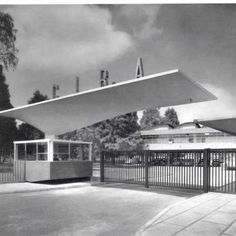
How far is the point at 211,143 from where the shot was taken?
46562mm

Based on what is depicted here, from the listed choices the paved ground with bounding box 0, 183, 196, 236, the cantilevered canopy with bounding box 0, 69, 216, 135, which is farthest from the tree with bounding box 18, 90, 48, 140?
the paved ground with bounding box 0, 183, 196, 236

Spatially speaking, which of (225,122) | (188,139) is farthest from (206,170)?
(188,139)

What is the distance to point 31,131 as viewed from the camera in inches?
1781

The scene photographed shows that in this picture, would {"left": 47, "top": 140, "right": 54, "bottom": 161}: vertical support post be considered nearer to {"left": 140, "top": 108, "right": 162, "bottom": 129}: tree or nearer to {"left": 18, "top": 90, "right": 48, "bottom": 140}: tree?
{"left": 18, "top": 90, "right": 48, "bottom": 140}: tree

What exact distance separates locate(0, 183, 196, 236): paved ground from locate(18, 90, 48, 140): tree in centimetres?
2968

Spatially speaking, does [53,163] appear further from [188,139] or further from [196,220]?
[188,139]

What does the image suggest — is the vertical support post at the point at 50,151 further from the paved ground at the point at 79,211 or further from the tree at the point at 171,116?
the tree at the point at 171,116

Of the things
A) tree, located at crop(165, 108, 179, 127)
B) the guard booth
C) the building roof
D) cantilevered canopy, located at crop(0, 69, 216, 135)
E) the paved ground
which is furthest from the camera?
tree, located at crop(165, 108, 179, 127)

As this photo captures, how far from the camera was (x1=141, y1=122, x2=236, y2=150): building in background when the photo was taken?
155ft

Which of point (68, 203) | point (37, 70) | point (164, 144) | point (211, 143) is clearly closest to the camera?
point (68, 203)

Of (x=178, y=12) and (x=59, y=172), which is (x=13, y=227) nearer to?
(x=178, y=12)

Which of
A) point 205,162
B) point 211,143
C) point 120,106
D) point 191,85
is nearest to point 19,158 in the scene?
point 120,106

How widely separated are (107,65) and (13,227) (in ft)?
22.8

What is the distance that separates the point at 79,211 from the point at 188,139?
4608 centimetres
